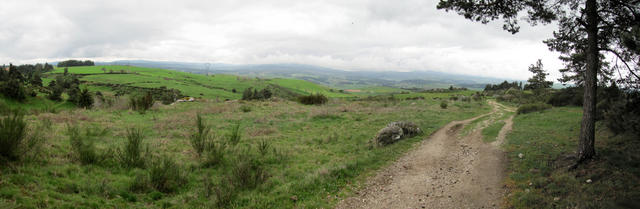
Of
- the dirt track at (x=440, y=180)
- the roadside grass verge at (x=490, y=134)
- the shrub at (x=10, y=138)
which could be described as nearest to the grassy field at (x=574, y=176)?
the dirt track at (x=440, y=180)

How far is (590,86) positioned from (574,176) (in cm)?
279

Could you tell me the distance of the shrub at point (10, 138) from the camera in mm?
6441

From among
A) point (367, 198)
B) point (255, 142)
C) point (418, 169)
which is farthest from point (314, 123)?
point (367, 198)

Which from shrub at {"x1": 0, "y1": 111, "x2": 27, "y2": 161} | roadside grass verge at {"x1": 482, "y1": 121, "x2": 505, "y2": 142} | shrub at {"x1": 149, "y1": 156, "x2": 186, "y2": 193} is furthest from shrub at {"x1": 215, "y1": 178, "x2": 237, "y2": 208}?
roadside grass verge at {"x1": 482, "y1": 121, "x2": 505, "y2": 142}

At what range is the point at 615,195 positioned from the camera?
5.50 meters

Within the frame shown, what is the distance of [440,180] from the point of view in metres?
8.40

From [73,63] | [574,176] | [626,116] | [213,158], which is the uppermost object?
[73,63]

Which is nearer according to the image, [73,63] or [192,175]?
[192,175]

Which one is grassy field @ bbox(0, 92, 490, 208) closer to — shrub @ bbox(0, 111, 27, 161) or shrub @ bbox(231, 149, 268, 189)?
shrub @ bbox(231, 149, 268, 189)

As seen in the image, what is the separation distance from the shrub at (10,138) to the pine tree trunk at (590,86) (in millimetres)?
15677

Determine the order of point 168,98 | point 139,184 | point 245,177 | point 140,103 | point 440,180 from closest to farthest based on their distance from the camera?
point 139,184, point 245,177, point 440,180, point 140,103, point 168,98

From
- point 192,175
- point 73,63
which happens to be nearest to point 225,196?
point 192,175

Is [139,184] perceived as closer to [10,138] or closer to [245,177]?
[245,177]

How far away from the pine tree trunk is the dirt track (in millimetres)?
2310
